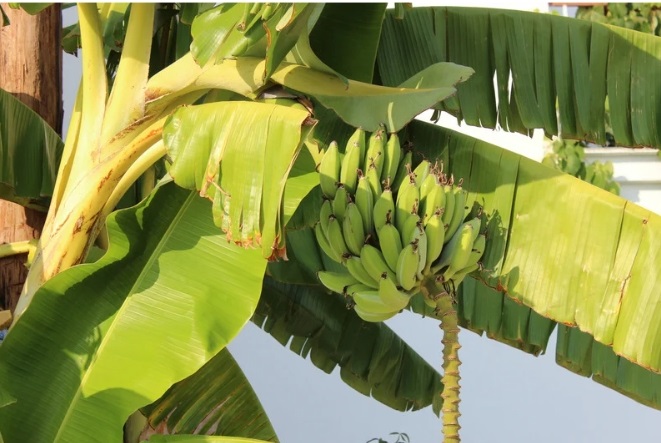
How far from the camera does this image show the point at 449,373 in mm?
1267

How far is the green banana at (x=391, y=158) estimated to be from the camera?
146cm

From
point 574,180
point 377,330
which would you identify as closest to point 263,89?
point 574,180

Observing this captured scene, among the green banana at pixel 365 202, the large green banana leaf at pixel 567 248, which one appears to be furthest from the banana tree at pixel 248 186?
the green banana at pixel 365 202

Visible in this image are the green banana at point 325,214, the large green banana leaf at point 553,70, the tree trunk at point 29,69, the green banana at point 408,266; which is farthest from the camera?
the tree trunk at point 29,69

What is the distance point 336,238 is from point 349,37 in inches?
17.4

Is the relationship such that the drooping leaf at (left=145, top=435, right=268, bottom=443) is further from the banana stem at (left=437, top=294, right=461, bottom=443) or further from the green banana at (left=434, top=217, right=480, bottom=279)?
the green banana at (left=434, top=217, right=480, bottom=279)

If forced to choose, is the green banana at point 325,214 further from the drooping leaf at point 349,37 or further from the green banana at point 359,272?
the drooping leaf at point 349,37

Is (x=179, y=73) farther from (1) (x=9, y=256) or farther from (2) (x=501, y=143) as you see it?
(2) (x=501, y=143)

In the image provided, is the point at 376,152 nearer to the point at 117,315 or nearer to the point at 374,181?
the point at 374,181

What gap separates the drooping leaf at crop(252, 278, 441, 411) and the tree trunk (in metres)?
0.65

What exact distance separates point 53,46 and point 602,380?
1448mm

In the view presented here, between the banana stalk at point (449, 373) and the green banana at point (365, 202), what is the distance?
0.51 feet

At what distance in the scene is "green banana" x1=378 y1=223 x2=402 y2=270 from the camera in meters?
1.37

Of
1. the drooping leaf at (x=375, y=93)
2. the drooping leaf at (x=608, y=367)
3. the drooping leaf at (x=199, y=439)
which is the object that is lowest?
the drooping leaf at (x=199, y=439)
